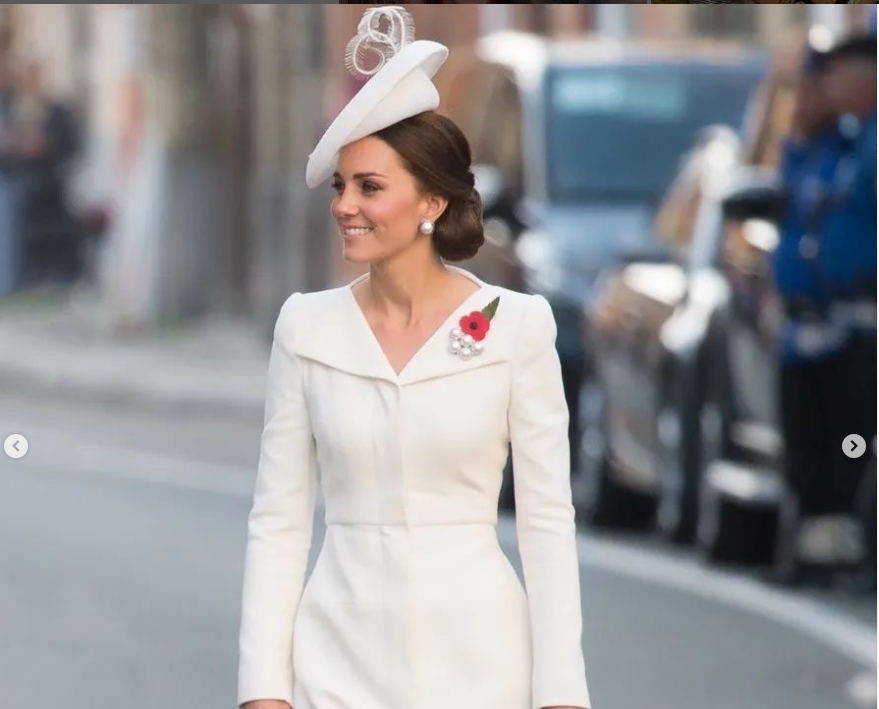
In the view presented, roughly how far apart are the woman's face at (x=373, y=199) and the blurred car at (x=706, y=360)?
5235 millimetres

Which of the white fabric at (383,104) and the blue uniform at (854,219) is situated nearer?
the white fabric at (383,104)

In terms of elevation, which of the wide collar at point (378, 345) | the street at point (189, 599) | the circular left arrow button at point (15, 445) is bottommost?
the street at point (189, 599)

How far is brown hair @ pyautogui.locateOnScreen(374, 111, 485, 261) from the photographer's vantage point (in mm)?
4199

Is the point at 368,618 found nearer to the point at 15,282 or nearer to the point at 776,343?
the point at 15,282

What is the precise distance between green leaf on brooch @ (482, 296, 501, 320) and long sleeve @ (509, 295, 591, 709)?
50mm

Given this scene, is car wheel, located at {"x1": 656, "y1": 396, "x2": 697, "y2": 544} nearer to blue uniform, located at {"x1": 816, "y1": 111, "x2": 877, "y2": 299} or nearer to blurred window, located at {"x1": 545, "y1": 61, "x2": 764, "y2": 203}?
blurred window, located at {"x1": 545, "y1": 61, "x2": 764, "y2": 203}

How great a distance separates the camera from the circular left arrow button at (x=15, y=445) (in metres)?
8.19

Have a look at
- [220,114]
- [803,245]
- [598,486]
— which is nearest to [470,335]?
[220,114]

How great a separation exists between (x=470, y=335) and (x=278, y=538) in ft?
1.30

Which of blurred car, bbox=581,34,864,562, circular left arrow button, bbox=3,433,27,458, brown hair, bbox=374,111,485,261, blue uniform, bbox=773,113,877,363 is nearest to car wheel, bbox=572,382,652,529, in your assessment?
blurred car, bbox=581,34,864,562

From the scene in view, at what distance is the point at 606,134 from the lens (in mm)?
9953

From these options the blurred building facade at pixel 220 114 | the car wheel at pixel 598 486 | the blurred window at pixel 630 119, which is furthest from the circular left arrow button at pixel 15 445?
the blurred window at pixel 630 119

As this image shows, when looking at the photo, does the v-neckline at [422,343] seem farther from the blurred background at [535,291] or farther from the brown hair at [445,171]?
the blurred background at [535,291]

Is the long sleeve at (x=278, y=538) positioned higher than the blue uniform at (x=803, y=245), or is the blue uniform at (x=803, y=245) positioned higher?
the long sleeve at (x=278, y=538)
